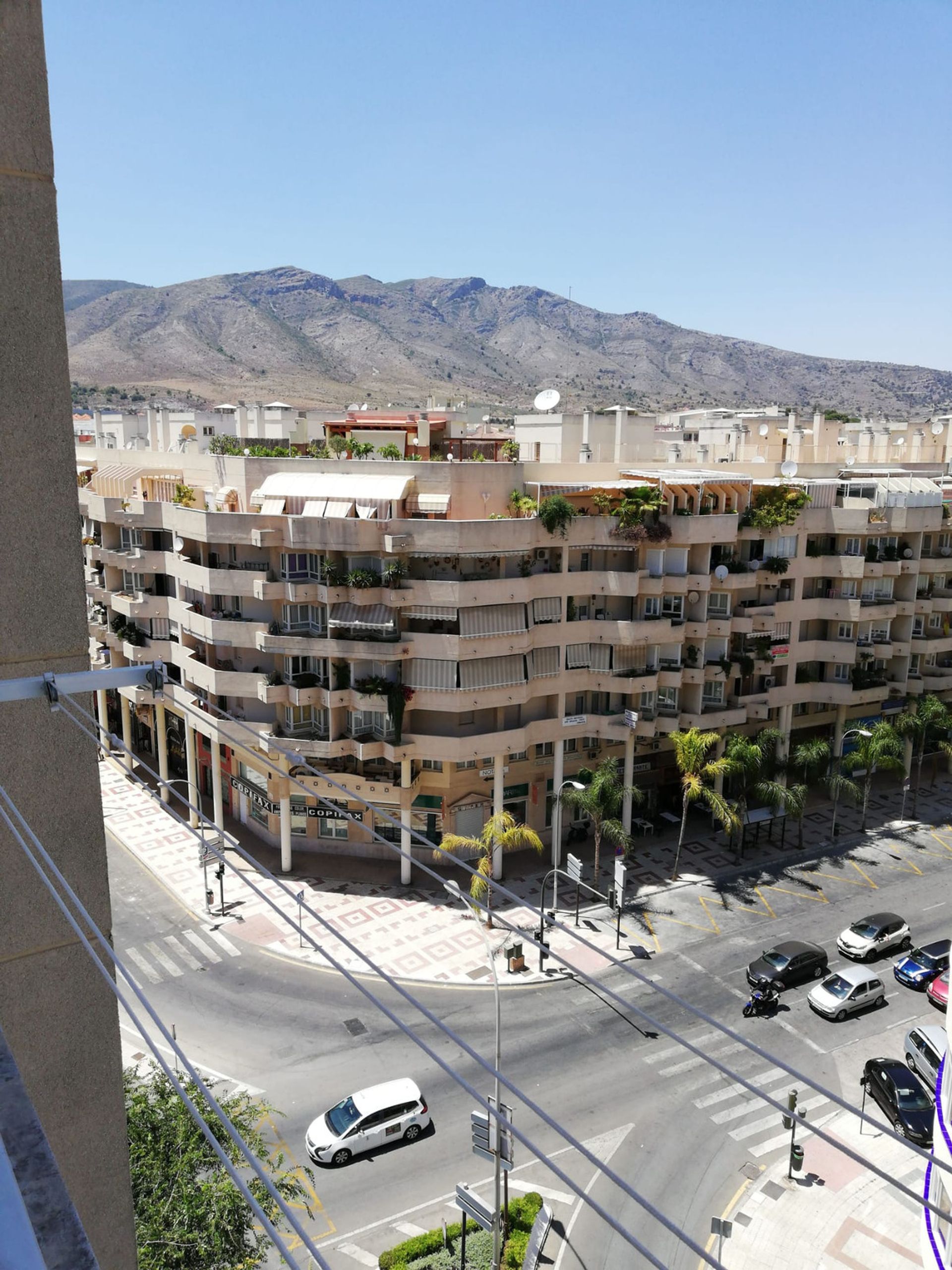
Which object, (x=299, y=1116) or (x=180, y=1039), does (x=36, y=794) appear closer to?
(x=299, y=1116)

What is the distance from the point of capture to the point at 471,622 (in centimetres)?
4206

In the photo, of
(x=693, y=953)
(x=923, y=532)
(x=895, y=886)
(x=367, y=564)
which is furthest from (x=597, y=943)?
(x=923, y=532)

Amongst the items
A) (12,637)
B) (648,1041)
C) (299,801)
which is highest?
(12,637)

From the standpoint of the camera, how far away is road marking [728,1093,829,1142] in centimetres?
2873

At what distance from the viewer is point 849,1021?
34.4 m

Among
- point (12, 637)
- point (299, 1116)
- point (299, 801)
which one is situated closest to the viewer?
point (12, 637)

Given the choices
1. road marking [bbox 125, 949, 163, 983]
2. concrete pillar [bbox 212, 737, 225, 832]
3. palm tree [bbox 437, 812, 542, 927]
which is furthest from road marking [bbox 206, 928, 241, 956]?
palm tree [bbox 437, 812, 542, 927]

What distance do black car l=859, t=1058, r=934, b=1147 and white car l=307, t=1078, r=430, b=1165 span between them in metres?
13.6

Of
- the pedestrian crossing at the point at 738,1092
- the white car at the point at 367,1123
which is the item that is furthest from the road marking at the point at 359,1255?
the pedestrian crossing at the point at 738,1092

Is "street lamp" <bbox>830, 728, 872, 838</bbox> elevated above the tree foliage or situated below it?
below

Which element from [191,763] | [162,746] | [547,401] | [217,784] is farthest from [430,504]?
[162,746]

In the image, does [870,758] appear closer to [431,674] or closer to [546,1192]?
[431,674]

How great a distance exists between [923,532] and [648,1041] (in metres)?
36.2

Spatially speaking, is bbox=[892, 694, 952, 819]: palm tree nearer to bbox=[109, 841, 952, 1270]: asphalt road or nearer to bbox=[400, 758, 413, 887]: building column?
bbox=[109, 841, 952, 1270]: asphalt road
